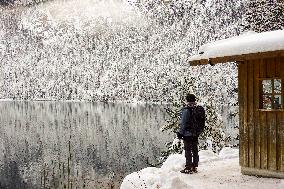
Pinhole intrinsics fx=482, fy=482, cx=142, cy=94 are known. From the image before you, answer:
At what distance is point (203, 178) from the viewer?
38.9 ft

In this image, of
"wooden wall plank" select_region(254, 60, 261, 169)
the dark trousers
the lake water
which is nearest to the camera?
"wooden wall plank" select_region(254, 60, 261, 169)

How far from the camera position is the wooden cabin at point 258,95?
10945mm

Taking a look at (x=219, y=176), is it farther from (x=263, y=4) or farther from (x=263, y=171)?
(x=263, y=4)

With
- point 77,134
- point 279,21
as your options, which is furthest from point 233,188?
point 77,134

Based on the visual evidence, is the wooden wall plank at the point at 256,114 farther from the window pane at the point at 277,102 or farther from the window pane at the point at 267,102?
the window pane at the point at 277,102

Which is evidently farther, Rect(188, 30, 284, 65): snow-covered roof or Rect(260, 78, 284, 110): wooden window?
Rect(260, 78, 284, 110): wooden window

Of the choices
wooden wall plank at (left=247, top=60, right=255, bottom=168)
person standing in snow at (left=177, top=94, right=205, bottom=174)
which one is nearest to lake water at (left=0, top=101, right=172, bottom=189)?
person standing in snow at (left=177, top=94, right=205, bottom=174)

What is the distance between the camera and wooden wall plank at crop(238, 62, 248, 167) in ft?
38.9

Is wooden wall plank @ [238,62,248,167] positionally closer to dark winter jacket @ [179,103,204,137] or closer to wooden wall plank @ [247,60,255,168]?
wooden wall plank @ [247,60,255,168]

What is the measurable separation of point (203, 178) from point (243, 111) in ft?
6.36

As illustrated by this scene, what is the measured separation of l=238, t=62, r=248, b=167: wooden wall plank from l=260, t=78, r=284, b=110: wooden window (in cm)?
48

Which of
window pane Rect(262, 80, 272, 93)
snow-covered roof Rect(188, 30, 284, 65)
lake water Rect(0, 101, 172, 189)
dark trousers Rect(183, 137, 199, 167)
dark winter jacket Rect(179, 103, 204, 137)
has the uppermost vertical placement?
snow-covered roof Rect(188, 30, 284, 65)

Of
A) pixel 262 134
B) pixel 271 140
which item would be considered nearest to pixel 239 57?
pixel 262 134

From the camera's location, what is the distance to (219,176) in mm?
12047
